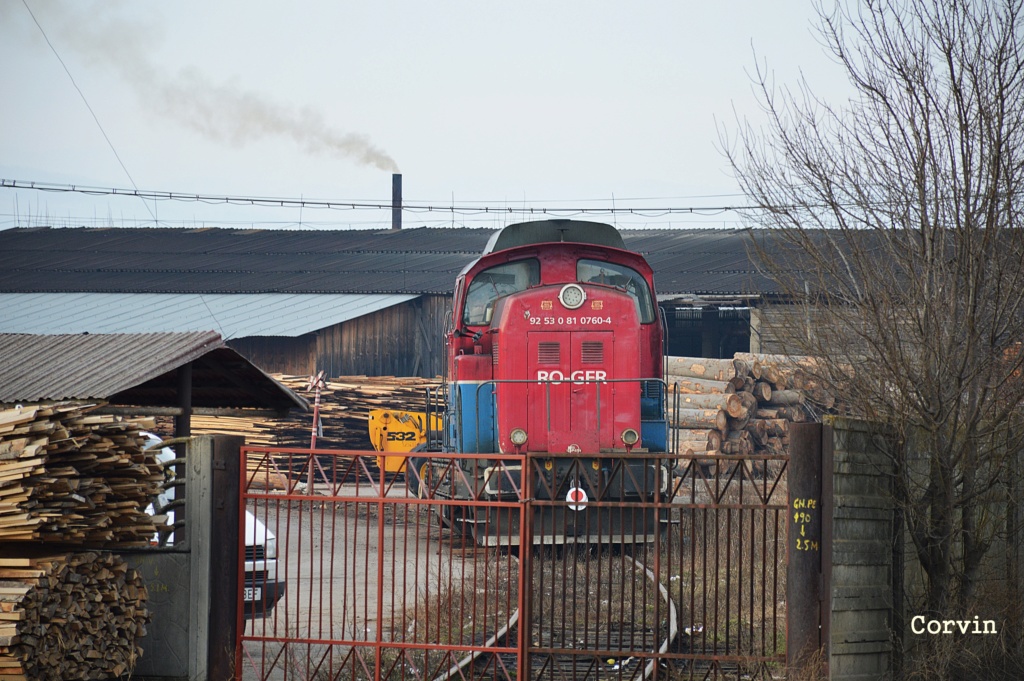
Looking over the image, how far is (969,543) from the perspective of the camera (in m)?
8.52

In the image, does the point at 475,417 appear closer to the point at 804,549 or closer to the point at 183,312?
the point at 804,549

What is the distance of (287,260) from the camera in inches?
1539

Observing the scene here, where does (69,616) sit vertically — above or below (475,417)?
below

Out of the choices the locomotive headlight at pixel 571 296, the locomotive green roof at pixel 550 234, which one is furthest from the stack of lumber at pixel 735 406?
the locomotive headlight at pixel 571 296

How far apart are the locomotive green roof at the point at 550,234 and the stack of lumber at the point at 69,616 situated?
8.59 metres

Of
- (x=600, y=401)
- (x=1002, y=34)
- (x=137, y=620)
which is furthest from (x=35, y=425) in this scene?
(x=600, y=401)

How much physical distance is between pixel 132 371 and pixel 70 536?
2682 millimetres

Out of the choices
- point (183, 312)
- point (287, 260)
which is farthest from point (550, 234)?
point (287, 260)

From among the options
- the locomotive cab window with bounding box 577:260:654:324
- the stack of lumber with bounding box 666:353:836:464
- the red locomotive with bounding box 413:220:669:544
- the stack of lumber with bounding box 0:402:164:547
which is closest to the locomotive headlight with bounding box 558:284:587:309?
the red locomotive with bounding box 413:220:669:544

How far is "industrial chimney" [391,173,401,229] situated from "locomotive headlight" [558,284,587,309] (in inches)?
1544

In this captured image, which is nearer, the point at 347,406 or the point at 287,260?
the point at 347,406

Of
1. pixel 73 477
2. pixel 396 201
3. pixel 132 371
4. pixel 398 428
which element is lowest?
pixel 398 428

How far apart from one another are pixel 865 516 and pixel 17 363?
8.28 metres

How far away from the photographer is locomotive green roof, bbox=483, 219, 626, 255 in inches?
629
